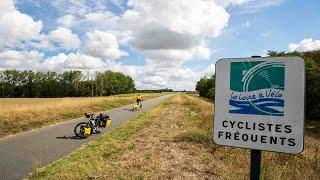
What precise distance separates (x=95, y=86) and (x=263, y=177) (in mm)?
114786

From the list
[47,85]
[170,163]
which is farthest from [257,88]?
[47,85]

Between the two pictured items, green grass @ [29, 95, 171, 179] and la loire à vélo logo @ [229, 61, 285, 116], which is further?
green grass @ [29, 95, 171, 179]

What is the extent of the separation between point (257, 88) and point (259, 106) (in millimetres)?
150

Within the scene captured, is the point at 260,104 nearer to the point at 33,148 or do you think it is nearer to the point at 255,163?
the point at 255,163

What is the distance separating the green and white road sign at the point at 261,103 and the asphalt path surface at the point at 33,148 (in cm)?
699

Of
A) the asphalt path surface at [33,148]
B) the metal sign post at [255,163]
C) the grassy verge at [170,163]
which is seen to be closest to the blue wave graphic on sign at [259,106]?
the metal sign post at [255,163]

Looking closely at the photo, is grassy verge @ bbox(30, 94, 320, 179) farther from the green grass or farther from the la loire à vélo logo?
the la loire à vélo logo

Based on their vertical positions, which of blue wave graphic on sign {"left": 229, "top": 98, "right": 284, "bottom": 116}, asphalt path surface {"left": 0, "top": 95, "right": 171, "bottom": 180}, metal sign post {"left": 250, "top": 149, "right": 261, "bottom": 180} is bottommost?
asphalt path surface {"left": 0, "top": 95, "right": 171, "bottom": 180}

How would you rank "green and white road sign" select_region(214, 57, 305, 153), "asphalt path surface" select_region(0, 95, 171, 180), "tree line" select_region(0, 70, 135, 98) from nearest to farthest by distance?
"green and white road sign" select_region(214, 57, 305, 153)
"asphalt path surface" select_region(0, 95, 171, 180)
"tree line" select_region(0, 70, 135, 98)

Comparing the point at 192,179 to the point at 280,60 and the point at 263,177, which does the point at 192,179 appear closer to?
the point at 263,177

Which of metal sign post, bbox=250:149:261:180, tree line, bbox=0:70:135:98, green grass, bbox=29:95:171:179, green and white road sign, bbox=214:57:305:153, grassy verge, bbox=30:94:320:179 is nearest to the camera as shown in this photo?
green and white road sign, bbox=214:57:305:153

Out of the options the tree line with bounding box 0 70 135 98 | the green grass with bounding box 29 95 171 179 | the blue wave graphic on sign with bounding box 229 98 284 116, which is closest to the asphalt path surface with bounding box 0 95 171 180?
the green grass with bounding box 29 95 171 179

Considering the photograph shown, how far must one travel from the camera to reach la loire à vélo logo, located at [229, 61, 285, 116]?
9.96 feet

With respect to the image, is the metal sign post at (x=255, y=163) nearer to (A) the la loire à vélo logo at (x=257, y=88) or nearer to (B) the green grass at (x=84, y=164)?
(A) the la loire à vélo logo at (x=257, y=88)
